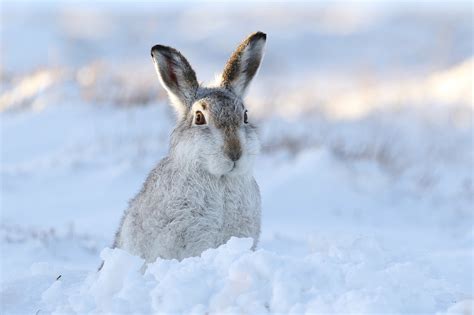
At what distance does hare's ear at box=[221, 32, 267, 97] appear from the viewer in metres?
5.07

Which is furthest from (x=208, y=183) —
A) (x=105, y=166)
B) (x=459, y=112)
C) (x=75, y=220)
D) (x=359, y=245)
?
(x=459, y=112)

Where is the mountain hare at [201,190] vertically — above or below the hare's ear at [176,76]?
below

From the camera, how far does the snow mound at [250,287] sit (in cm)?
304

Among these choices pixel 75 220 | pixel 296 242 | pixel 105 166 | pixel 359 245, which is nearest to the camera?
pixel 359 245

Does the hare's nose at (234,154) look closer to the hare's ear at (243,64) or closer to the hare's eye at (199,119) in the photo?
the hare's eye at (199,119)

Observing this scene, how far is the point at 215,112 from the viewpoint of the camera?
4.54 metres

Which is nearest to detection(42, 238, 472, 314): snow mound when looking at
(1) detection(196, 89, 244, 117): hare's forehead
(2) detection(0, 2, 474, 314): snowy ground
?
(2) detection(0, 2, 474, 314): snowy ground

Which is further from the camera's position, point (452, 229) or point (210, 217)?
point (452, 229)

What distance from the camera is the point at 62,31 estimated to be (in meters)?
36.3

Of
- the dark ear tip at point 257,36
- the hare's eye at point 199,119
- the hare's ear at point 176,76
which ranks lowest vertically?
the hare's eye at point 199,119

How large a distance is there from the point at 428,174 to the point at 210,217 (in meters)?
7.68

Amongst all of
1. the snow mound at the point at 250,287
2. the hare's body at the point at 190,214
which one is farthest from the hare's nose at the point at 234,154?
the snow mound at the point at 250,287

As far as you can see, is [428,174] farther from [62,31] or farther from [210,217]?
[62,31]

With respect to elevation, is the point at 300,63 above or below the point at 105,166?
above
